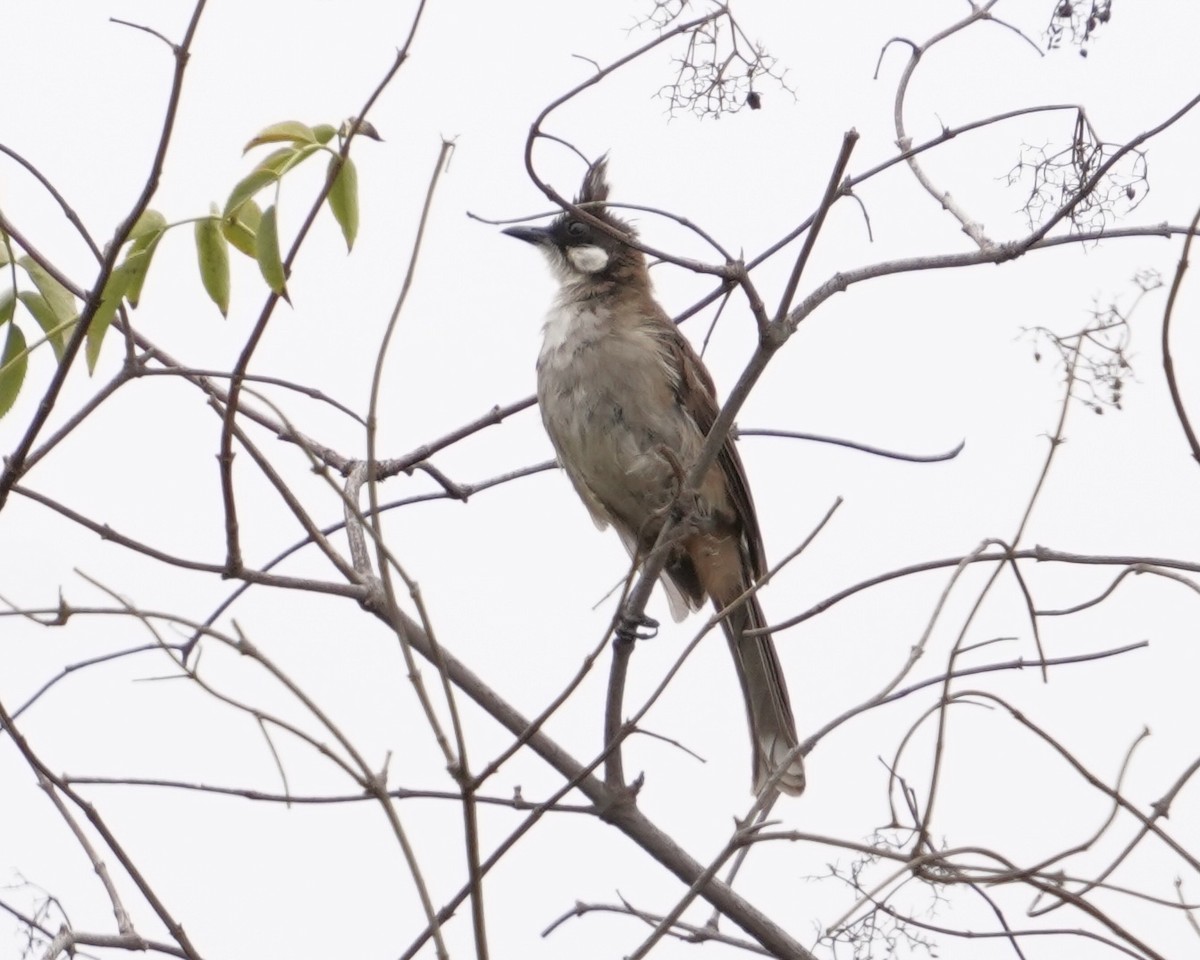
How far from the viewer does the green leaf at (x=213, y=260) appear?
6.71 ft

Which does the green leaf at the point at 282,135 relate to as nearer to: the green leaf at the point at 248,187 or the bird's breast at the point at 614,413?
the green leaf at the point at 248,187

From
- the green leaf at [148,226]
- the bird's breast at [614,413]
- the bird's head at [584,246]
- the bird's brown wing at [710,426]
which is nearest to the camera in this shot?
the green leaf at [148,226]

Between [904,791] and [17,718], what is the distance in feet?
4.62

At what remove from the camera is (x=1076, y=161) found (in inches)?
114

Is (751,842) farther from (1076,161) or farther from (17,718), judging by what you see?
(1076,161)

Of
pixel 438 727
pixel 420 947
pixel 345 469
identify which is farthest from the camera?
pixel 345 469

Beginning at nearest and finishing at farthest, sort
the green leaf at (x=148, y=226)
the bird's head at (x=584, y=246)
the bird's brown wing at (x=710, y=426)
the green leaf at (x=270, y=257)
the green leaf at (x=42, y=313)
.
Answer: the green leaf at (x=270, y=257) → the green leaf at (x=148, y=226) → the green leaf at (x=42, y=313) → the bird's brown wing at (x=710, y=426) → the bird's head at (x=584, y=246)

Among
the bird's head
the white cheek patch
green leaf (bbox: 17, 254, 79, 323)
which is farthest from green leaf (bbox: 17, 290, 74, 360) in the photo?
the white cheek patch

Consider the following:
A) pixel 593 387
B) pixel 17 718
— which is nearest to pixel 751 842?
pixel 17 718

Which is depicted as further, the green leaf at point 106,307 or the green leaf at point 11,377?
the green leaf at point 11,377

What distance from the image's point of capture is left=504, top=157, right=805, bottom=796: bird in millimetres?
Answer: 4523

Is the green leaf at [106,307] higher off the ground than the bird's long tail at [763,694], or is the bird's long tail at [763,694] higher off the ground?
the bird's long tail at [763,694]

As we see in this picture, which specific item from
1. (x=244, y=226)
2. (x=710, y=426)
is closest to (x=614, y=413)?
(x=710, y=426)

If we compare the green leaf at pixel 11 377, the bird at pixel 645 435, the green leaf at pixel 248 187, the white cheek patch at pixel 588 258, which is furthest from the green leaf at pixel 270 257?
the white cheek patch at pixel 588 258
